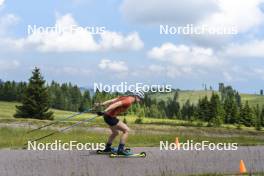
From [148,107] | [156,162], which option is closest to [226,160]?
[156,162]

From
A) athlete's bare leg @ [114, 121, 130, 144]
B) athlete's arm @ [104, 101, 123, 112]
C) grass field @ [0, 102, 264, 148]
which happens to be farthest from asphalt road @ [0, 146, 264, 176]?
grass field @ [0, 102, 264, 148]

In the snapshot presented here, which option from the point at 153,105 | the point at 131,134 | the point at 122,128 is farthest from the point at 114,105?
the point at 153,105

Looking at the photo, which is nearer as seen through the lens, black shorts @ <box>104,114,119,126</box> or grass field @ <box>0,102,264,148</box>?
black shorts @ <box>104,114,119,126</box>

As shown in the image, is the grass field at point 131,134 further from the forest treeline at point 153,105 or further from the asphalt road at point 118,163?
the forest treeline at point 153,105

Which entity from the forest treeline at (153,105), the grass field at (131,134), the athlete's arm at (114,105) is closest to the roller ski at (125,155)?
the athlete's arm at (114,105)

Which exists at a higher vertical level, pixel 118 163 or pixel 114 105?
pixel 114 105

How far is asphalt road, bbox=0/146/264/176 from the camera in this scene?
423 inches

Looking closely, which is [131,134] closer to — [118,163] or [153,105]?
[118,163]

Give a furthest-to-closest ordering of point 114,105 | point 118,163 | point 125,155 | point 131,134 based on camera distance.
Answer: point 131,134 → point 125,155 → point 114,105 → point 118,163

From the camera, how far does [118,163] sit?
1205 centimetres

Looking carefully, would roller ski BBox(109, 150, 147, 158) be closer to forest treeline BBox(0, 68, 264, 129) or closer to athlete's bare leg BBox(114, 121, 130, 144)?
athlete's bare leg BBox(114, 121, 130, 144)

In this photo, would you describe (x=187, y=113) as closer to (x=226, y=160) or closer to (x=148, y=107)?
(x=148, y=107)

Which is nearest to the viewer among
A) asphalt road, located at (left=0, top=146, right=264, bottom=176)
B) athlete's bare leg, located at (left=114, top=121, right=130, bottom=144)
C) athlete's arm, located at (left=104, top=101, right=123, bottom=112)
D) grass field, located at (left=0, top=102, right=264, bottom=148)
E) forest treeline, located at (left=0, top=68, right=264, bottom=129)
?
asphalt road, located at (left=0, top=146, right=264, bottom=176)

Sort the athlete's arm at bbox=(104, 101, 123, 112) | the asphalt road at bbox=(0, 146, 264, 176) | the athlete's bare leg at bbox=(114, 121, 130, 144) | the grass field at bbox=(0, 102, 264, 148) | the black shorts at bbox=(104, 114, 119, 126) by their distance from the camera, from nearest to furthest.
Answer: the asphalt road at bbox=(0, 146, 264, 176) → the athlete's arm at bbox=(104, 101, 123, 112) → the black shorts at bbox=(104, 114, 119, 126) → the athlete's bare leg at bbox=(114, 121, 130, 144) → the grass field at bbox=(0, 102, 264, 148)
